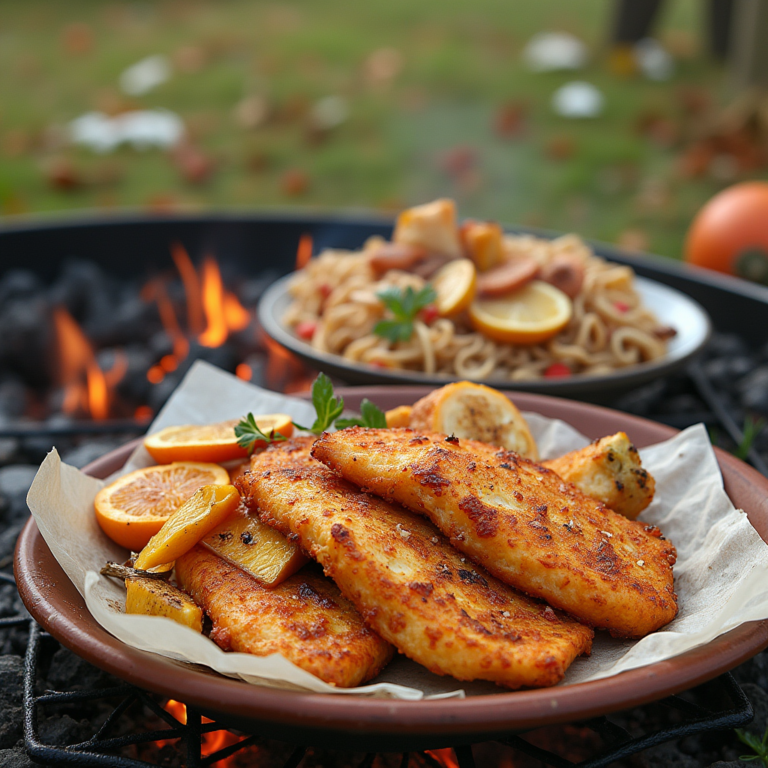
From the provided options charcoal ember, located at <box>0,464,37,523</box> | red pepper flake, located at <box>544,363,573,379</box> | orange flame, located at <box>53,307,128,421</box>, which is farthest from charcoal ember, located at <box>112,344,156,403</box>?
red pepper flake, located at <box>544,363,573,379</box>

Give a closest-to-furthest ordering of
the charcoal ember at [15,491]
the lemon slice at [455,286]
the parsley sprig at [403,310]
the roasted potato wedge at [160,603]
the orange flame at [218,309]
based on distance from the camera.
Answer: the roasted potato wedge at [160,603], the charcoal ember at [15,491], the parsley sprig at [403,310], the lemon slice at [455,286], the orange flame at [218,309]

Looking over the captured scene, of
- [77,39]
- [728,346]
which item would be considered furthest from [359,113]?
[728,346]

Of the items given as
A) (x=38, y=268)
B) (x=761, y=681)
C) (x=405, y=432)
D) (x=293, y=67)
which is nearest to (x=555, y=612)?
(x=405, y=432)

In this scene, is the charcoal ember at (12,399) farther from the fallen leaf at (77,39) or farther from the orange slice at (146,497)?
the fallen leaf at (77,39)

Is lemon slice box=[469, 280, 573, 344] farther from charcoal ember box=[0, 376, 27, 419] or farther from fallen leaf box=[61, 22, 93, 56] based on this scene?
fallen leaf box=[61, 22, 93, 56]

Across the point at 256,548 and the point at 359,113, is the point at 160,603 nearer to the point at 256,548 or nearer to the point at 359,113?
the point at 256,548

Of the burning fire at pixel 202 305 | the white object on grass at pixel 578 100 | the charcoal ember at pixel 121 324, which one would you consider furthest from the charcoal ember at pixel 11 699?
the white object on grass at pixel 578 100

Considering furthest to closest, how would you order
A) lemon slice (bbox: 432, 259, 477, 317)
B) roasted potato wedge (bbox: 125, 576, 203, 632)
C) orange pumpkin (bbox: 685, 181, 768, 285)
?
orange pumpkin (bbox: 685, 181, 768, 285) < lemon slice (bbox: 432, 259, 477, 317) < roasted potato wedge (bbox: 125, 576, 203, 632)
